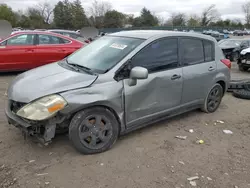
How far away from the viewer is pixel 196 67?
163 inches

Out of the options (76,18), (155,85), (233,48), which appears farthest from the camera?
(76,18)

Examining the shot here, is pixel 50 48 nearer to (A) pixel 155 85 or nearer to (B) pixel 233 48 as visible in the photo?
(A) pixel 155 85

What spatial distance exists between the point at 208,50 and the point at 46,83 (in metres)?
3.02

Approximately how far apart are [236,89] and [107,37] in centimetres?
412

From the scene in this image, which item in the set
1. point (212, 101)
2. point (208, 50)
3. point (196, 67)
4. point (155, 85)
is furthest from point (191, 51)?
point (212, 101)

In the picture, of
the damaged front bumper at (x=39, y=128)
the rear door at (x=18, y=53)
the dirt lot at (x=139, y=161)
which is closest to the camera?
the dirt lot at (x=139, y=161)

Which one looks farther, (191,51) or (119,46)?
(191,51)

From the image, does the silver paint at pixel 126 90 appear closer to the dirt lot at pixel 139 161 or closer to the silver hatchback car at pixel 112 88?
the silver hatchback car at pixel 112 88

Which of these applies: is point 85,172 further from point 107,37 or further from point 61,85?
point 107,37

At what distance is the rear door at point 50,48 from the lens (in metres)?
7.96

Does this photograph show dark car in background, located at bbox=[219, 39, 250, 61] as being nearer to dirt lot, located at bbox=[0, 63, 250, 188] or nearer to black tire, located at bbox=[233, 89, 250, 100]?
black tire, located at bbox=[233, 89, 250, 100]

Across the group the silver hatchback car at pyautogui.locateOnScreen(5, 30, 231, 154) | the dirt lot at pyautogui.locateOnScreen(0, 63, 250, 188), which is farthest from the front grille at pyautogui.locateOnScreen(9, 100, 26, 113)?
the dirt lot at pyautogui.locateOnScreen(0, 63, 250, 188)

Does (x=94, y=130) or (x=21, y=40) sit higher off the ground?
(x=21, y=40)

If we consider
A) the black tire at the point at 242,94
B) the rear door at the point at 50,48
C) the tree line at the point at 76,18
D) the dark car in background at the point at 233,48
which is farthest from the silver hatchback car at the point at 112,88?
the tree line at the point at 76,18
